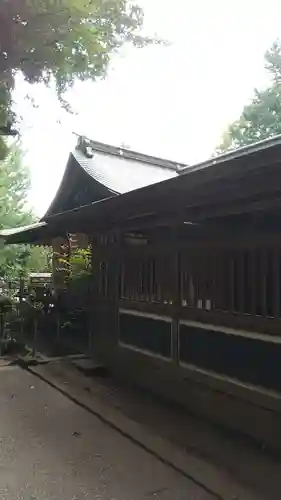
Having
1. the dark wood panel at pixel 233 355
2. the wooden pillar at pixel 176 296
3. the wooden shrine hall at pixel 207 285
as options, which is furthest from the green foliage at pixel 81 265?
the dark wood panel at pixel 233 355

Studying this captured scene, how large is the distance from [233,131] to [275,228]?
2005cm

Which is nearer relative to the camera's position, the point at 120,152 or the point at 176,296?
the point at 176,296

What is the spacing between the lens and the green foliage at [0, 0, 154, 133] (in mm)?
5207

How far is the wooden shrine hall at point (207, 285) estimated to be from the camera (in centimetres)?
382

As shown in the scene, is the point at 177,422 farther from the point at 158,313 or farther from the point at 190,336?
the point at 158,313

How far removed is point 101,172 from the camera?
9.22 metres

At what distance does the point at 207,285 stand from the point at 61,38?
344cm

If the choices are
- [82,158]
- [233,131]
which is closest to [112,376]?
[82,158]

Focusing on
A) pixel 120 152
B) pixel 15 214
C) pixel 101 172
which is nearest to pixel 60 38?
pixel 101 172

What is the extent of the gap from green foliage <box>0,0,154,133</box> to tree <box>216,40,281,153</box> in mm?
13925

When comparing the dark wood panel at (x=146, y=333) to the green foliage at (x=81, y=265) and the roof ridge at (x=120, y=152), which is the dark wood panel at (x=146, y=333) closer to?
the green foliage at (x=81, y=265)

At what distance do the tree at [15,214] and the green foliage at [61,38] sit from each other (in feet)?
33.6

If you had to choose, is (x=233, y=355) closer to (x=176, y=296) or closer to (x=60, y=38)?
(x=176, y=296)

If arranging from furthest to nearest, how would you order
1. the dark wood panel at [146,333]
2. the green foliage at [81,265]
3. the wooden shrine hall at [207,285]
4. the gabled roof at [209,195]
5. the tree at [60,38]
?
the green foliage at [81,265] → the dark wood panel at [146,333] → the tree at [60,38] → the wooden shrine hall at [207,285] → the gabled roof at [209,195]
